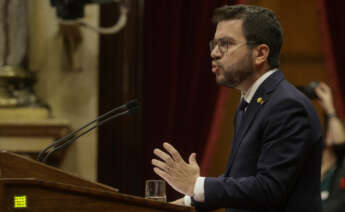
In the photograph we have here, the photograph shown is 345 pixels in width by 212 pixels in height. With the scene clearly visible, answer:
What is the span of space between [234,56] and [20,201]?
87 cm

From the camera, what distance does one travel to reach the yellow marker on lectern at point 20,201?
1.46 metres

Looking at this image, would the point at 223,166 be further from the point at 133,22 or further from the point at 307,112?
the point at 307,112

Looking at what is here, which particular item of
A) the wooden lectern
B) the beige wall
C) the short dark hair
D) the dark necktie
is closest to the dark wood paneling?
the beige wall

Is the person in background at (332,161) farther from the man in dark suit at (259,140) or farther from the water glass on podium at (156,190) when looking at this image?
the water glass on podium at (156,190)

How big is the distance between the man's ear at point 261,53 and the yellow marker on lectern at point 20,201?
90 centimetres

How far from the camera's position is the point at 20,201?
146 cm

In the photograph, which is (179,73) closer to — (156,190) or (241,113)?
(241,113)

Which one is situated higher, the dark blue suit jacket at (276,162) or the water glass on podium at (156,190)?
the dark blue suit jacket at (276,162)

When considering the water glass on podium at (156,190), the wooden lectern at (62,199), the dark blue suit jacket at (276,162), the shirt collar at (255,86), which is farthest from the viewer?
the shirt collar at (255,86)

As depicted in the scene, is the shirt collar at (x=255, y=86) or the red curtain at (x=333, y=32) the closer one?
the shirt collar at (x=255, y=86)

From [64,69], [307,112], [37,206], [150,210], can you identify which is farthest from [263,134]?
[64,69]

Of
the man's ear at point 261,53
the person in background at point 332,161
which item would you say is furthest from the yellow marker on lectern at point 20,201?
the person in background at point 332,161

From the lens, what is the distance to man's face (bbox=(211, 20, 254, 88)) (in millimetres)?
1960

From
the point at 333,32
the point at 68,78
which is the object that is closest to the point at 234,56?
the point at 68,78
